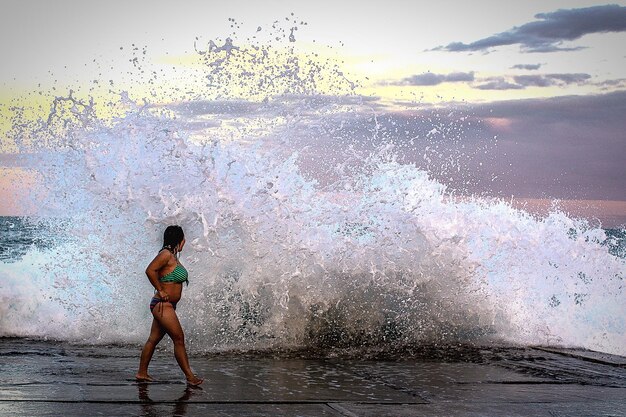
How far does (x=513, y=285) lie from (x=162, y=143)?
5.59 m

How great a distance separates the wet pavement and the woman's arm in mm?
767

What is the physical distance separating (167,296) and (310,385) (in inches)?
56.4

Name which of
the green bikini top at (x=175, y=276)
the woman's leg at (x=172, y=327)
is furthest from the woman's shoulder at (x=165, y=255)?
the woman's leg at (x=172, y=327)

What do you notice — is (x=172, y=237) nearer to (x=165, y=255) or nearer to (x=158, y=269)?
(x=165, y=255)

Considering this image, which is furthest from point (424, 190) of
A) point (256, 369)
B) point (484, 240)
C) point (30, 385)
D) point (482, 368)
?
point (30, 385)

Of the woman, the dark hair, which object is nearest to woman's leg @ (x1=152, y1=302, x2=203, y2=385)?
the woman

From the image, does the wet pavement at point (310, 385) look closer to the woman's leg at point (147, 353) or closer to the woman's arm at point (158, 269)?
the woman's leg at point (147, 353)

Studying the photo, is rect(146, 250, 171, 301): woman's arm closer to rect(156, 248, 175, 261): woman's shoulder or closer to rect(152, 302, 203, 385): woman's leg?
rect(156, 248, 175, 261): woman's shoulder

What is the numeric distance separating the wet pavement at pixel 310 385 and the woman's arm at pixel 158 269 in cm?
77

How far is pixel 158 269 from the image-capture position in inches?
297

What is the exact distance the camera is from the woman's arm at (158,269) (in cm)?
749

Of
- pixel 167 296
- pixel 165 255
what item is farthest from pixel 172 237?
pixel 167 296

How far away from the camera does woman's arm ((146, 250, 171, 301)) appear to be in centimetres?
749

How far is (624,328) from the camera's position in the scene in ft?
53.5
